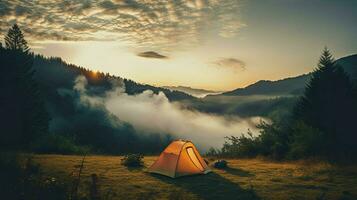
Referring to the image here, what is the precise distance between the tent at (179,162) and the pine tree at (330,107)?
10.3m

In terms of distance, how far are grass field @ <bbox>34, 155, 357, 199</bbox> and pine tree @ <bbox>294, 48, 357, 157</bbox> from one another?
595cm

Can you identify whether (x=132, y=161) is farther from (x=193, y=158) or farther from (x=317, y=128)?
(x=317, y=128)

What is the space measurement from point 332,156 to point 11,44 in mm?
48242

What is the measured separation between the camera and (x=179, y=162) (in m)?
18.2

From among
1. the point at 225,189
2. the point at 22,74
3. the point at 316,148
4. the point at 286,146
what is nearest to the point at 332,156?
the point at 316,148

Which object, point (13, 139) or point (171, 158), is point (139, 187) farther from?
point (13, 139)

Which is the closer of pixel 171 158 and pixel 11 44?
pixel 171 158

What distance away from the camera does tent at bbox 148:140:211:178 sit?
1798 centimetres

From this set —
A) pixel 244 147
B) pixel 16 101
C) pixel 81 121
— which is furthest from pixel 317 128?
pixel 81 121

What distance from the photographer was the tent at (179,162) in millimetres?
17984

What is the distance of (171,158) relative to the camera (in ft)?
60.8

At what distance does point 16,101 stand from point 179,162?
36444 millimetres

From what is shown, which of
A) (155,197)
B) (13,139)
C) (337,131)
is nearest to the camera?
(155,197)

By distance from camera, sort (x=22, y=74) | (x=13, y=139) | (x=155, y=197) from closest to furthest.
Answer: (x=155, y=197), (x=13, y=139), (x=22, y=74)
